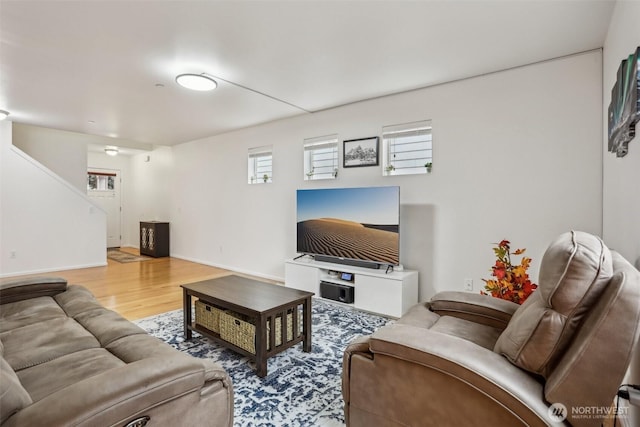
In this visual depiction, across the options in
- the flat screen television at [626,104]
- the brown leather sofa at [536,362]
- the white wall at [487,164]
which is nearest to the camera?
the brown leather sofa at [536,362]

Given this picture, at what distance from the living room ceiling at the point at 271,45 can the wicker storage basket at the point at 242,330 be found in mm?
2173

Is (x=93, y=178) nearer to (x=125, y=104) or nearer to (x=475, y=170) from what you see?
(x=125, y=104)

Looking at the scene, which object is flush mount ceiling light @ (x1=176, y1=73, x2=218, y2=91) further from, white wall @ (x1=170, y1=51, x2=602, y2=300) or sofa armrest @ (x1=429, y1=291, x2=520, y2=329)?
sofa armrest @ (x1=429, y1=291, x2=520, y2=329)

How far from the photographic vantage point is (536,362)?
3.64 feet

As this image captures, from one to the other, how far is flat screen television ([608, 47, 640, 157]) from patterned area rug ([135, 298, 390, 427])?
2.07m

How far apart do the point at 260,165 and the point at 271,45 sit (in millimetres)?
2865

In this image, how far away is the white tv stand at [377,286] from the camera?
3.29 m

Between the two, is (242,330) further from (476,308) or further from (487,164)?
(487,164)

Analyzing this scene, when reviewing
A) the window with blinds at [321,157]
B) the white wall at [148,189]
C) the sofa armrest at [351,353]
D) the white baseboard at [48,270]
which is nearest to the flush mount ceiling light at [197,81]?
the window with blinds at [321,157]

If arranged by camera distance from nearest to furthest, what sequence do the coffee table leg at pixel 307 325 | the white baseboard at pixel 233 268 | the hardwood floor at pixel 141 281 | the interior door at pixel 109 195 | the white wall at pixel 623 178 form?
the white wall at pixel 623 178 → the coffee table leg at pixel 307 325 → the hardwood floor at pixel 141 281 → the white baseboard at pixel 233 268 → the interior door at pixel 109 195

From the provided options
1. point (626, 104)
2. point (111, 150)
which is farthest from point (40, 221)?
point (626, 104)

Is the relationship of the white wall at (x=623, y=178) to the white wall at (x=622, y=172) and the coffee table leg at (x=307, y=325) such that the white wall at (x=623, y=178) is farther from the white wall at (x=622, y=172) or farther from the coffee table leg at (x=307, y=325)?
the coffee table leg at (x=307, y=325)

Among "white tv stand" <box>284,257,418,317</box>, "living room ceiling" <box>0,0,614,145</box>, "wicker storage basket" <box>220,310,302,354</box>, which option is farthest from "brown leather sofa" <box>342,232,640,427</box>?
"white tv stand" <box>284,257,418,317</box>

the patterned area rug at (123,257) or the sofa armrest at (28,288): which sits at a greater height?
the sofa armrest at (28,288)
